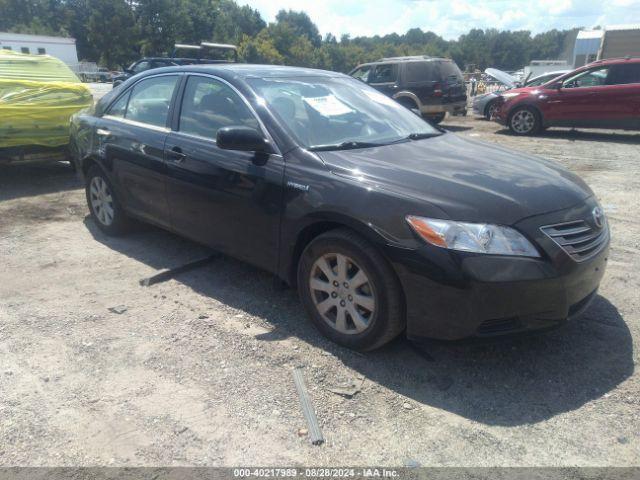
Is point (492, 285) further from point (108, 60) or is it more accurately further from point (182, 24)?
point (182, 24)

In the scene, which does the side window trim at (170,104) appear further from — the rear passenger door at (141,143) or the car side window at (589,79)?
the car side window at (589,79)

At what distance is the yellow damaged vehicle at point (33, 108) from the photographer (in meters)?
6.96

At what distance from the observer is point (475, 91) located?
30375 mm

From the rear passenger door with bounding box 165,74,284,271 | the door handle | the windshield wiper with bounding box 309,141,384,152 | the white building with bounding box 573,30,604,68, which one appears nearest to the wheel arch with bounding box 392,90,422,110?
the rear passenger door with bounding box 165,74,284,271

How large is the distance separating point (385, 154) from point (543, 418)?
5.92ft

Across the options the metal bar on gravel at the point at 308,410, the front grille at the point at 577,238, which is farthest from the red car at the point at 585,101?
the metal bar on gravel at the point at 308,410

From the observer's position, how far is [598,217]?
3252mm

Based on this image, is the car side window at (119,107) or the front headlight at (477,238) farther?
the car side window at (119,107)

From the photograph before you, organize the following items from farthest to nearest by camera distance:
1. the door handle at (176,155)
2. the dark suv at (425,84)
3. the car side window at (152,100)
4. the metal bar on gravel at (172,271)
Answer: the dark suv at (425,84), the car side window at (152,100), the metal bar on gravel at (172,271), the door handle at (176,155)

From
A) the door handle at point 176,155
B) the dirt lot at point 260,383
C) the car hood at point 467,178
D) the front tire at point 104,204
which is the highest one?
the car hood at point 467,178

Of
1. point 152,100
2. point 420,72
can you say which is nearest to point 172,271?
point 152,100

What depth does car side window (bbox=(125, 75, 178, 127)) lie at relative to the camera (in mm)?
4484

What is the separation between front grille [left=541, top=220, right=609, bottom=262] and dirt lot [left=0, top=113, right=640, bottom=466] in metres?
0.68

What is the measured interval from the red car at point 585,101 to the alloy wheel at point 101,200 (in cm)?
1064
